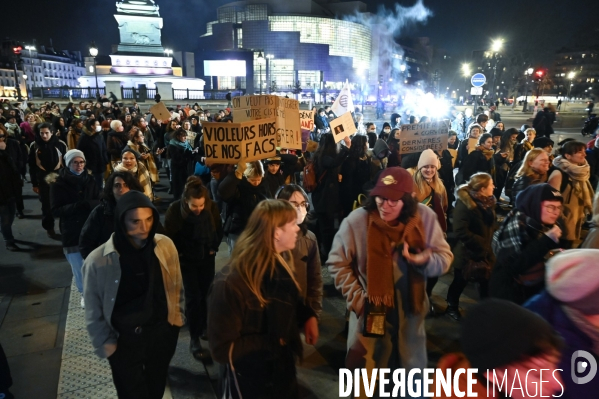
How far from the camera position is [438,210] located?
4.50m

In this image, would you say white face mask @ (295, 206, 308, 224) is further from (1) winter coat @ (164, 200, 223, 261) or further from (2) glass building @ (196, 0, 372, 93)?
(2) glass building @ (196, 0, 372, 93)

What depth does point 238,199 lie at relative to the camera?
4797mm

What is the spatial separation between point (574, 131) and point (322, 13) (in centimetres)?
10155

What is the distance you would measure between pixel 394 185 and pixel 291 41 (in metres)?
104

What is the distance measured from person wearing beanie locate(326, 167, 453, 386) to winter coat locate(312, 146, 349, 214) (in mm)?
3241

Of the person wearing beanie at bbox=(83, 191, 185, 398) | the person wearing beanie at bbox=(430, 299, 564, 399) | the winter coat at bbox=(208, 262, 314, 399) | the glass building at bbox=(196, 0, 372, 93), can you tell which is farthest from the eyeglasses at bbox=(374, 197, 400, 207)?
the glass building at bbox=(196, 0, 372, 93)

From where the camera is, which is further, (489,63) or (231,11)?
(231,11)

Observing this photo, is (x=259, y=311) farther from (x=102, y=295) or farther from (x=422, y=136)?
(x=422, y=136)

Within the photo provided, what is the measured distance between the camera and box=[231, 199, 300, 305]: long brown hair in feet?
7.13

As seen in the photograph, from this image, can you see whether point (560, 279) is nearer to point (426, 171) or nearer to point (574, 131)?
point (426, 171)

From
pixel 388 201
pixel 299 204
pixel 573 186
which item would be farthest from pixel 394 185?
pixel 573 186

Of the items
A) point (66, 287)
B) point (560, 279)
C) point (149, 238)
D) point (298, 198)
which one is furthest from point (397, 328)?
point (66, 287)

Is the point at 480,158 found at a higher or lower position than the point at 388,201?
lower

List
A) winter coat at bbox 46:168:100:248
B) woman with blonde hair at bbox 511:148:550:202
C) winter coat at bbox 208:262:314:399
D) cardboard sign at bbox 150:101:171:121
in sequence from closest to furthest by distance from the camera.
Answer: winter coat at bbox 208:262:314:399
winter coat at bbox 46:168:100:248
woman with blonde hair at bbox 511:148:550:202
cardboard sign at bbox 150:101:171:121
